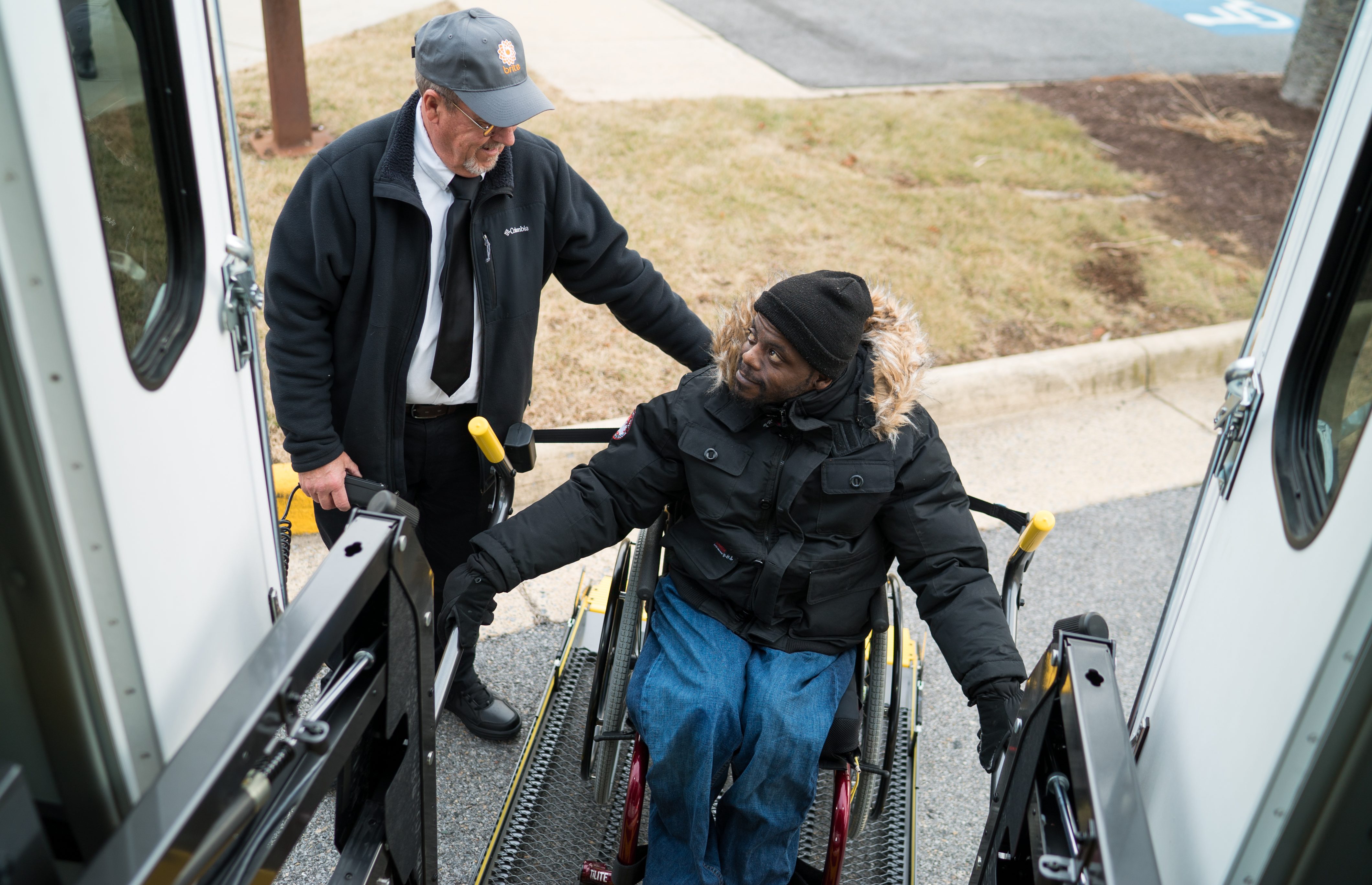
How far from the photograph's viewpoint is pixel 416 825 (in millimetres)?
2182

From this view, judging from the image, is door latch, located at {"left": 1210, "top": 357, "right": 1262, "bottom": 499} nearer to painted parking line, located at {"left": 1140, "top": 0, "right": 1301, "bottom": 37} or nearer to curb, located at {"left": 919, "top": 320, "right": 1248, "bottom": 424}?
curb, located at {"left": 919, "top": 320, "right": 1248, "bottom": 424}

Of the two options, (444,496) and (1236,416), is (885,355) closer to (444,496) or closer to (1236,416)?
(1236,416)

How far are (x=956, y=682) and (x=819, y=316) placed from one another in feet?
5.41

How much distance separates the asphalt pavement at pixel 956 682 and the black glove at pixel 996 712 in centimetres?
76

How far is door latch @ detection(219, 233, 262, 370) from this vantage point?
73.5 inches

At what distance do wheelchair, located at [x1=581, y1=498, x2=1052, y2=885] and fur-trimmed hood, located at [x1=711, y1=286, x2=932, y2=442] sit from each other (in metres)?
0.33

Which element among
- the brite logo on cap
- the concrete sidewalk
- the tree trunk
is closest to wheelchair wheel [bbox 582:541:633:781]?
the brite logo on cap

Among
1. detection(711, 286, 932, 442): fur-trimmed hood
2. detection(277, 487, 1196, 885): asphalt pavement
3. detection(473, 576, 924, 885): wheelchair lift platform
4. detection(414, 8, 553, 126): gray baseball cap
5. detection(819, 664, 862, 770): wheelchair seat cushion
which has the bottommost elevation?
detection(277, 487, 1196, 885): asphalt pavement

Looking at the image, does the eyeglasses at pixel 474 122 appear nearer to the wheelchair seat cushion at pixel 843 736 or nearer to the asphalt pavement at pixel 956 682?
the wheelchair seat cushion at pixel 843 736

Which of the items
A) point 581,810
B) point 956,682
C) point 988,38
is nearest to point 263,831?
point 581,810

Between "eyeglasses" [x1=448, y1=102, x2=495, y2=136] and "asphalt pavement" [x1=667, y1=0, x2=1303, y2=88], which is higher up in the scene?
"eyeglasses" [x1=448, y1=102, x2=495, y2=136]

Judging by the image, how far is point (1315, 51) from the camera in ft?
27.6

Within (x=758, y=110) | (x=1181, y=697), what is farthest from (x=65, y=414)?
(x=758, y=110)

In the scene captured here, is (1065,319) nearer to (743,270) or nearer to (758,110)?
(743,270)
